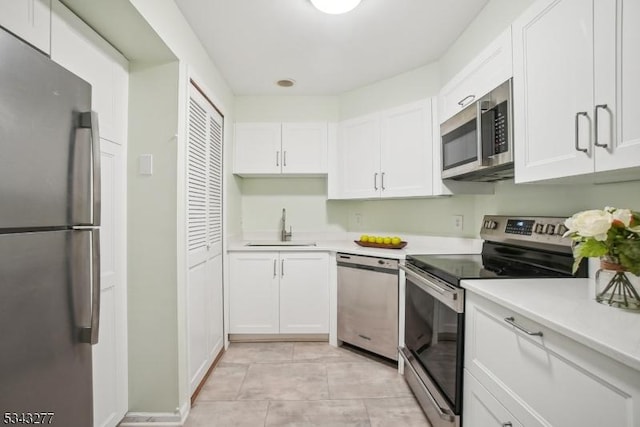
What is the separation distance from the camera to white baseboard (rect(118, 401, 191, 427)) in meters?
1.66

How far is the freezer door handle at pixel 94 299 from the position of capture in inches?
38.0

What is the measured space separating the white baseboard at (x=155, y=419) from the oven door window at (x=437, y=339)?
4.70 feet

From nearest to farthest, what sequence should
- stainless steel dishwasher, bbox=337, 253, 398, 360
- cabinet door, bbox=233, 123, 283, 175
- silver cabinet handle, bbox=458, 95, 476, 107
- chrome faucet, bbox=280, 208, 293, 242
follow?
silver cabinet handle, bbox=458, 95, 476, 107
stainless steel dishwasher, bbox=337, 253, 398, 360
cabinet door, bbox=233, 123, 283, 175
chrome faucet, bbox=280, 208, 293, 242

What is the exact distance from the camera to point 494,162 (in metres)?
1.54

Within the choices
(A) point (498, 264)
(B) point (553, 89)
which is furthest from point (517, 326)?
(B) point (553, 89)

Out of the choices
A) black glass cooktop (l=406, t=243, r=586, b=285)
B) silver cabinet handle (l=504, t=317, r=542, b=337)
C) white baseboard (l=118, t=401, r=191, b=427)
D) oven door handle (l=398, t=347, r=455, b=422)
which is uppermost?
black glass cooktop (l=406, t=243, r=586, b=285)

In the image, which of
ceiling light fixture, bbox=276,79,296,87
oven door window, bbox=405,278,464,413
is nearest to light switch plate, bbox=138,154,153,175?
ceiling light fixture, bbox=276,79,296,87

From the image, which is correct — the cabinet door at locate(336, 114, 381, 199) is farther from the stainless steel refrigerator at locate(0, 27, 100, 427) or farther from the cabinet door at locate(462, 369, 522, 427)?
the stainless steel refrigerator at locate(0, 27, 100, 427)

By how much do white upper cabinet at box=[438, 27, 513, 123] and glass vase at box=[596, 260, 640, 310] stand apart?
96 cm

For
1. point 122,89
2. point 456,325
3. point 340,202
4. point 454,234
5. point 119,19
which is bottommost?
point 456,325

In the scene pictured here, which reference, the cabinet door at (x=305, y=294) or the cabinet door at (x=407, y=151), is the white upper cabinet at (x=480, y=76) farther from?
the cabinet door at (x=305, y=294)

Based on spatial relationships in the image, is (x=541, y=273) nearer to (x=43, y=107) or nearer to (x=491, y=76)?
(x=491, y=76)

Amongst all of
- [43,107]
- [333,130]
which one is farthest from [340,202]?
[43,107]

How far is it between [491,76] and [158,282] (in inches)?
83.7
